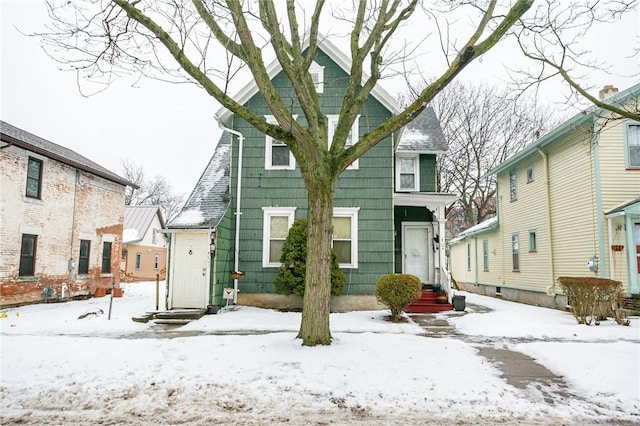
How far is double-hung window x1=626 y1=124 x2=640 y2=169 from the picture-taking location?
38.9ft

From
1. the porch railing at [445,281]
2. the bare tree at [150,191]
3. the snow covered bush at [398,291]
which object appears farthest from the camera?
the bare tree at [150,191]

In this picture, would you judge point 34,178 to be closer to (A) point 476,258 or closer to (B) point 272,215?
(B) point 272,215

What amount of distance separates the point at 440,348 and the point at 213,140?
70341mm

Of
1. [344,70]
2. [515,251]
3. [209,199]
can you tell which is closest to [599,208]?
[515,251]

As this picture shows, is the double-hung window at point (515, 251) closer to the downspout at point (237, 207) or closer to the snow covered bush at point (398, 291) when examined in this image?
the snow covered bush at point (398, 291)

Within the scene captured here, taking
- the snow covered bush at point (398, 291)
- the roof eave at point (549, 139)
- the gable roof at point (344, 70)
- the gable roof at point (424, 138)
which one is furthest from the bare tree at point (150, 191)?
the snow covered bush at point (398, 291)

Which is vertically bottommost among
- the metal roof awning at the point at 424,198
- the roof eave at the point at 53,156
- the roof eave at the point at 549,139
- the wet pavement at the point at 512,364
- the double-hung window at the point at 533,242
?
the wet pavement at the point at 512,364

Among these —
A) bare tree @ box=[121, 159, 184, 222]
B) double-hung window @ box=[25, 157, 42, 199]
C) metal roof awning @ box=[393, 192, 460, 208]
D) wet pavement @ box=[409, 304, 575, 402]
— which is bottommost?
wet pavement @ box=[409, 304, 575, 402]

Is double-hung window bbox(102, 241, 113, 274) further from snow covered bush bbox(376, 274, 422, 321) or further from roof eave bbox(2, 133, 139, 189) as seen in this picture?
snow covered bush bbox(376, 274, 422, 321)

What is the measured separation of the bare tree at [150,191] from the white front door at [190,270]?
3819 centimetres

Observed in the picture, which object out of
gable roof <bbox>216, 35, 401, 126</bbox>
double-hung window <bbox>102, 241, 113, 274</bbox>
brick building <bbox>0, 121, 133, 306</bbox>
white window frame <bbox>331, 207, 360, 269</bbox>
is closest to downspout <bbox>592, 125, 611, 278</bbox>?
gable roof <bbox>216, 35, 401, 126</bbox>

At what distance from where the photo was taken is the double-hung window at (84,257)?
51.6 feet

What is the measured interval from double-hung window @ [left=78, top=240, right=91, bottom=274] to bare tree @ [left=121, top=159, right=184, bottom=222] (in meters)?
32.4

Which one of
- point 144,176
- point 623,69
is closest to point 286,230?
point 623,69
